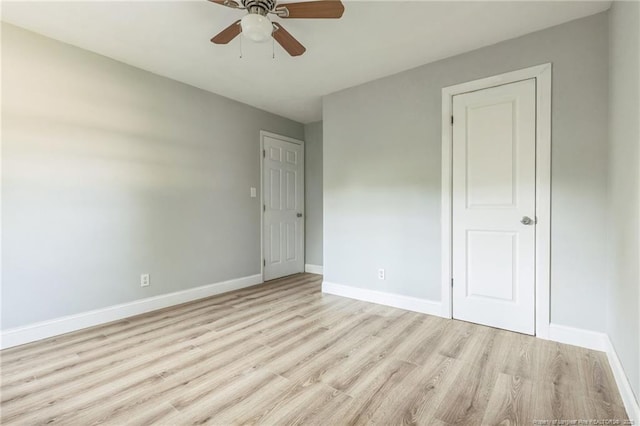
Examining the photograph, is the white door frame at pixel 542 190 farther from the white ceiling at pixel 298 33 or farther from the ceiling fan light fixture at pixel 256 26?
the ceiling fan light fixture at pixel 256 26

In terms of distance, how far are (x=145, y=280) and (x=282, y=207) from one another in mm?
2084

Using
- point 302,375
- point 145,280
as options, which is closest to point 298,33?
point 302,375

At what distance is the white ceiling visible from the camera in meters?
2.05

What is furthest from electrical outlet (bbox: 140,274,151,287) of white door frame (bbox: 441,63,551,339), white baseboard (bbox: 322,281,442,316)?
white door frame (bbox: 441,63,551,339)

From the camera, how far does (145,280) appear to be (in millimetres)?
2969

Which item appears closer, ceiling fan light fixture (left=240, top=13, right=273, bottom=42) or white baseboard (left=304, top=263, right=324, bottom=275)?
ceiling fan light fixture (left=240, top=13, right=273, bottom=42)

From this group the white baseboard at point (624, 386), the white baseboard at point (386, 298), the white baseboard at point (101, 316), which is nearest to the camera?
the white baseboard at point (624, 386)

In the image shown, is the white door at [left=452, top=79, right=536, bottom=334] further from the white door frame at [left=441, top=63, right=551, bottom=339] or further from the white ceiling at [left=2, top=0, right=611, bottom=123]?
the white ceiling at [left=2, top=0, right=611, bottom=123]

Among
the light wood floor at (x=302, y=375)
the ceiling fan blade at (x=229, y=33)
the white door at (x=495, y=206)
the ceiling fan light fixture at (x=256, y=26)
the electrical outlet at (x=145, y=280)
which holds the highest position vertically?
the ceiling fan blade at (x=229, y=33)

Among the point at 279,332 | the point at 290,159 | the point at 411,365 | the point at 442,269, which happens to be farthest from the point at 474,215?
the point at 290,159

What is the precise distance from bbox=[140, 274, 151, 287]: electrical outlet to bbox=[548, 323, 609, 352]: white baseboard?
3612 millimetres

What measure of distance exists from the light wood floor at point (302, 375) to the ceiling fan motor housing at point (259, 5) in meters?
2.27

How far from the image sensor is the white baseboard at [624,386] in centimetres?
137

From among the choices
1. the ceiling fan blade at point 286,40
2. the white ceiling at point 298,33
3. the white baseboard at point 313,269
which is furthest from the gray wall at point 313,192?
the ceiling fan blade at point 286,40
